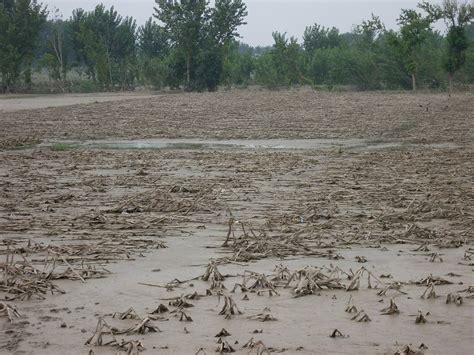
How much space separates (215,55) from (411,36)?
15615 millimetres

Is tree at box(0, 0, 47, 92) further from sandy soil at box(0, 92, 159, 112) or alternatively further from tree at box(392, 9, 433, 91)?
tree at box(392, 9, 433, 91)

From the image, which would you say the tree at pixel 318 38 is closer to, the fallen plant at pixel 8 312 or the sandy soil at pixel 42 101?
the sandy soil at pixel 42 101

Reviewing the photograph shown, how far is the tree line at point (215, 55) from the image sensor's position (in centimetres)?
4972

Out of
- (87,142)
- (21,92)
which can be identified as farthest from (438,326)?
(21,92)

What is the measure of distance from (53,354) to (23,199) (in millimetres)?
5451

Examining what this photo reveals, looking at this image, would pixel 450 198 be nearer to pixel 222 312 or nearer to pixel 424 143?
pixel 222 312

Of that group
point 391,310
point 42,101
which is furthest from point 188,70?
point 391,310

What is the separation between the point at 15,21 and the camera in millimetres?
58000

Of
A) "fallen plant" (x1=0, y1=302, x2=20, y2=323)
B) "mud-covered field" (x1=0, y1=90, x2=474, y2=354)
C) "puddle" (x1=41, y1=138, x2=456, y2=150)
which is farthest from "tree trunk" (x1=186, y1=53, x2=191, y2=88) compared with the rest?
"fallen plant" (x1=0, y1=302, x2=20, y2=323)

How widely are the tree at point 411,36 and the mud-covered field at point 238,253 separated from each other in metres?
35.8

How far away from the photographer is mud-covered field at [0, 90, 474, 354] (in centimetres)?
426

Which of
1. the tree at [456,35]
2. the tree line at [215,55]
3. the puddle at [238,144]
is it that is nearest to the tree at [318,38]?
the tree line at [215,55]

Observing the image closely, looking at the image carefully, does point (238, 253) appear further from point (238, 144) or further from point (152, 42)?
point (152, 42)

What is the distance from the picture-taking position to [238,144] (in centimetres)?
1734
